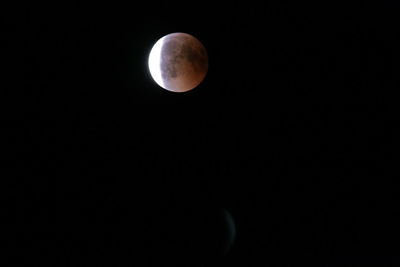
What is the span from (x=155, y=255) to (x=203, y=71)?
333 centimetres

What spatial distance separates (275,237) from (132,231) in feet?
8.67

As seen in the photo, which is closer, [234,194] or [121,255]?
[121,255]

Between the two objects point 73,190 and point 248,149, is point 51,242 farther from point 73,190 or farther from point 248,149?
point 248,149

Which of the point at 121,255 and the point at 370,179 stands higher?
the point at 370,179

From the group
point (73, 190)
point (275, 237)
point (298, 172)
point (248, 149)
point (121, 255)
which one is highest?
point (248, 149)

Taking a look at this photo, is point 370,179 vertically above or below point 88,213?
above

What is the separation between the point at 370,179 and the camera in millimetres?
6453

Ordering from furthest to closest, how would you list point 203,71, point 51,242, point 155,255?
point 155,255, point 51,242, point 203,71

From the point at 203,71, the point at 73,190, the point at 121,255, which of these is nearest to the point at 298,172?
the point at 203,71

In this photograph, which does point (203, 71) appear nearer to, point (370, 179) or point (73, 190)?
point (73, 190)

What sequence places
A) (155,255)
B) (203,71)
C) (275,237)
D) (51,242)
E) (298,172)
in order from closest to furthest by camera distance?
(203,71) → (51,242) → (155,255) → (275,237) → (298,172)

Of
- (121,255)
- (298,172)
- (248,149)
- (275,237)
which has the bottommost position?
(121,255)

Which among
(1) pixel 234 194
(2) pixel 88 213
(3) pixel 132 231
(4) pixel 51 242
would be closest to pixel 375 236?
(1) pixel 234 194

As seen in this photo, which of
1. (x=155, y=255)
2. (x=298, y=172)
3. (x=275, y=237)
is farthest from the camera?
(x=298, y=172)
